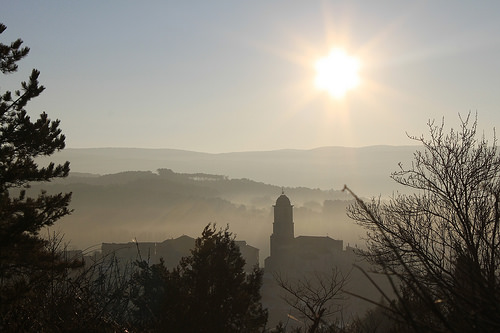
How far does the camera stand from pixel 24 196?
1049 cm

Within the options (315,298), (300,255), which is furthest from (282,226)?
(315,298)

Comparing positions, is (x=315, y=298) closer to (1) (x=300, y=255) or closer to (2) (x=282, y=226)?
(1) (x=300, y=255)

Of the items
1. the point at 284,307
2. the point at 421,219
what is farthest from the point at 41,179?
the point at 284,307

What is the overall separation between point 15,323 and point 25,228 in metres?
2.57

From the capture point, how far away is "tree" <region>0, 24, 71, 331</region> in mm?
8625

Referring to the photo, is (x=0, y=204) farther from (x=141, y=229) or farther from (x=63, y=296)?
(x=141, y=229)

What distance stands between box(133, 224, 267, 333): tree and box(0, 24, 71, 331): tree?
2177mm

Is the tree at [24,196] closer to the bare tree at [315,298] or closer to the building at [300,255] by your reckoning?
the bare tree at [315,298]

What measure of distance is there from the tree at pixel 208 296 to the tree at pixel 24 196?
2177 millimetres

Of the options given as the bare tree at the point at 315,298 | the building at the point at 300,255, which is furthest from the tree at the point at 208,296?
the building at the point at 300,255

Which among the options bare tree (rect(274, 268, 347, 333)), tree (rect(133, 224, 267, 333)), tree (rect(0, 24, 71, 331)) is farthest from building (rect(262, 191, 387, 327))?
tree (rect(0, 24, 71, 331))

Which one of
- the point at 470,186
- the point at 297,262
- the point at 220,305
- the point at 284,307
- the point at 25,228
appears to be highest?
the point at 470,186

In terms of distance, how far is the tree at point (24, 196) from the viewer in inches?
340

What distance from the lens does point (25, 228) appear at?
29.1 feet
